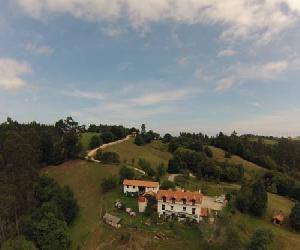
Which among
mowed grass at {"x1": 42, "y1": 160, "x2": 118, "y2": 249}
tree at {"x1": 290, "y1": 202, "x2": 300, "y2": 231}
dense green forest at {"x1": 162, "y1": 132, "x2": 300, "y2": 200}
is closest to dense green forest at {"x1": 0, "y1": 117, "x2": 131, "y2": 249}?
mowed grass at {"x1": 42, "y1": 160, "x2": 118, "y2": 249}

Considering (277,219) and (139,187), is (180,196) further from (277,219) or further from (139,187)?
(277,219)

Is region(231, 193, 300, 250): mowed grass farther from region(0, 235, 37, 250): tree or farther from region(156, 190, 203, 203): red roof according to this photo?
region(0, 235, 37, 250): tree

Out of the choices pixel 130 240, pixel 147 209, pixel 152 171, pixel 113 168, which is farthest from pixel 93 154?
pixel 130 240

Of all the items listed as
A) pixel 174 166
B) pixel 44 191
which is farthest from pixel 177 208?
pixel 44 191

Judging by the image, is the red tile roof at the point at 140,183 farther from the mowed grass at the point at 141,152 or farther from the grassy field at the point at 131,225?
the mowed grass at the point at 141,152

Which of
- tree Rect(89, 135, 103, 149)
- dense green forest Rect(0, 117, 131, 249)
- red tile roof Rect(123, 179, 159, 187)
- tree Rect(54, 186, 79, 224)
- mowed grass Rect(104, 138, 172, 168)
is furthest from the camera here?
tree Rect(89, 135, 103, 149)

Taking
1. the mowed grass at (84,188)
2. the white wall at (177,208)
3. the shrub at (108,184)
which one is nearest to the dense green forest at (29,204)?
the mowed grass at (84,188)

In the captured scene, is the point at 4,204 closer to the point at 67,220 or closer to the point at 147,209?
the point at 67,220
